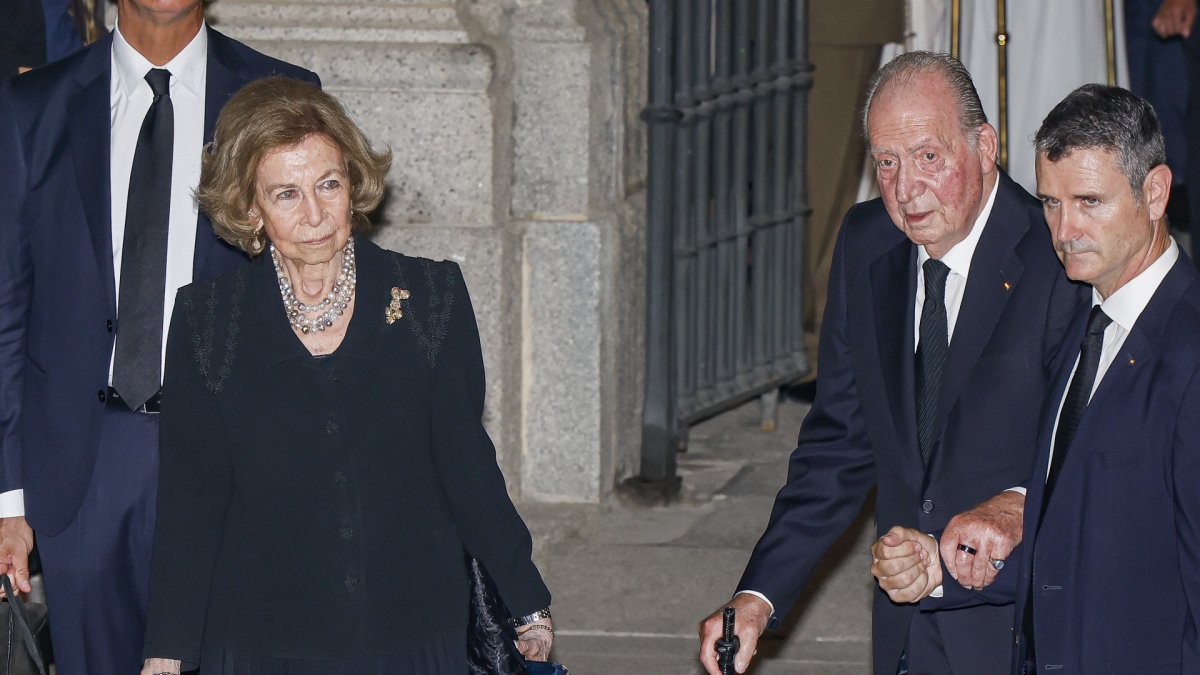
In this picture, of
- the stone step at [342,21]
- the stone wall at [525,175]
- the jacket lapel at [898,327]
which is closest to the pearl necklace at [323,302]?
the jacket lapel at [898,327]

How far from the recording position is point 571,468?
691cm

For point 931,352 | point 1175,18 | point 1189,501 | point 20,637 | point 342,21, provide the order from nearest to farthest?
point 1189,501
point 931,352
point 20,637
point 342,21
point 1175,18

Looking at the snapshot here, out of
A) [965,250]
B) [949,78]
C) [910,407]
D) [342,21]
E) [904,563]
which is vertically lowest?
[904,563]

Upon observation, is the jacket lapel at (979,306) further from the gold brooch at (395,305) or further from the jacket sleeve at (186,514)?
the jacket sleeve at (186,514)

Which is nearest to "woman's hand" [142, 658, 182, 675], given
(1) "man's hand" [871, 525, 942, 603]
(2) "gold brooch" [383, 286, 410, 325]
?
(2) "gold brooch" [383, 286, 410, 325]

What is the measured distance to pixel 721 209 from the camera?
7535mm

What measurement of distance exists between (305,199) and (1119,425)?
1642 mm

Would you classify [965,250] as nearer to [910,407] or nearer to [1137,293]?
[910,407]

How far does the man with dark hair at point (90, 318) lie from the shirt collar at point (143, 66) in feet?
0.13

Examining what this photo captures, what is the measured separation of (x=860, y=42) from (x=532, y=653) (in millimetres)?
5249

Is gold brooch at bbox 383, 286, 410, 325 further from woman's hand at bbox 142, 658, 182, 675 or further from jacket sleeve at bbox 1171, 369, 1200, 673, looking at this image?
jacket sleeve at bbox 1171, 369, 1200, 673

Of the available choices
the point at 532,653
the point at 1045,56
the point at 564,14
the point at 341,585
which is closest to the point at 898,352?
the point at 532,653

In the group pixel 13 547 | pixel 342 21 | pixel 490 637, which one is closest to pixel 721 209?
pixel 342 21

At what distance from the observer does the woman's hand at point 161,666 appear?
11.4ft
